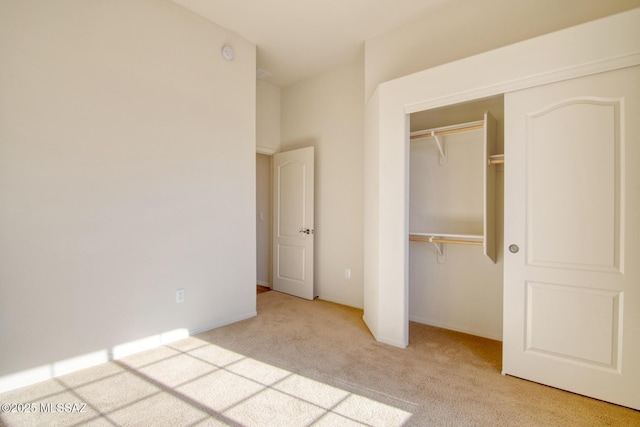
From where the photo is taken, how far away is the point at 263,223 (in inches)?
199

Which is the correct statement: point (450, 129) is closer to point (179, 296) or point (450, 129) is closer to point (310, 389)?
point (310, 389)

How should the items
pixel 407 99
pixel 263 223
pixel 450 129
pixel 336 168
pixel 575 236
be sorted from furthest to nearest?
pixel 263 223 < pixel 336 168 < pixel 450 129 < pixel 407 99 < pixel 575 236

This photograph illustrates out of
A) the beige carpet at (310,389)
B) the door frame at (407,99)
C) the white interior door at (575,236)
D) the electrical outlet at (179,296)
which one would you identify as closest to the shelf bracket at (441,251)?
the door frame at (407,99)

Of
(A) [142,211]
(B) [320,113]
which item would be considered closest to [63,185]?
(A) [142,211]

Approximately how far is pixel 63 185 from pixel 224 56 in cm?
195

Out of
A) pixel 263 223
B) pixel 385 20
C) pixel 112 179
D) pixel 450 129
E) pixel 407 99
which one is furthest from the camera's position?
pixel 263 223

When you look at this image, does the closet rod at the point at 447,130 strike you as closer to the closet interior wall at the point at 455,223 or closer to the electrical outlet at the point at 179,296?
the closet interior wall at the point at 455,223

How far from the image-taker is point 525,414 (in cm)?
179

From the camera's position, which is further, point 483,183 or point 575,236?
point 483,183

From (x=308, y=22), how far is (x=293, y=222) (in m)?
2.46

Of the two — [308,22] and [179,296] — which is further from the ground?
[308,22]

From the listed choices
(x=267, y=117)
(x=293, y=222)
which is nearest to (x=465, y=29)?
(x=267, y=117)

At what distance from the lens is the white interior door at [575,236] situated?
1832mm

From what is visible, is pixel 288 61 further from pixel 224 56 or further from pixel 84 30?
pixel 84 30
